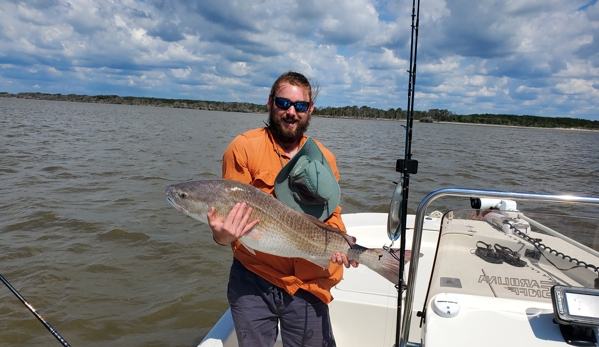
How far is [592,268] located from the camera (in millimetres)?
2582

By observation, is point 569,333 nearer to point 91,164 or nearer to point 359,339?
point 359,339

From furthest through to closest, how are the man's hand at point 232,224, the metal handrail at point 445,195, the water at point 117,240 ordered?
the water at point 117,240 < the man's hand at point 232,224 < the metal handrail at point 445,195

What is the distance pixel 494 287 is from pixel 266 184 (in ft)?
5.62

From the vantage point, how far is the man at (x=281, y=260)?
275cm

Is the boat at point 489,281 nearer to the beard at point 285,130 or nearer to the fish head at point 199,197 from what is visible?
the beard at point 285,130

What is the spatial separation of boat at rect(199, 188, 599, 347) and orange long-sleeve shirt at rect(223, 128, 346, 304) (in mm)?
628

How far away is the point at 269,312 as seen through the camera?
9.21 feet

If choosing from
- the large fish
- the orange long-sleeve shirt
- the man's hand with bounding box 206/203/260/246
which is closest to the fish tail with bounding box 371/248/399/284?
the large fish

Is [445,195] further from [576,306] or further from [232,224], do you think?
[232,224]

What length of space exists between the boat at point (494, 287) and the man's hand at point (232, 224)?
111 cm

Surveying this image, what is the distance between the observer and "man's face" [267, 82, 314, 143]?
281cm

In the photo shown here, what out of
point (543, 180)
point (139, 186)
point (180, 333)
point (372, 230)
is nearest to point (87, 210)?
point (139, 186)

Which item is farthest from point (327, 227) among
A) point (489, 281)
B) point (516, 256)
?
point (516, 256)

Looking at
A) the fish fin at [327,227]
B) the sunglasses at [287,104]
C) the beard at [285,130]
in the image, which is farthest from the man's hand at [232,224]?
the sunglasses at [287,104]
